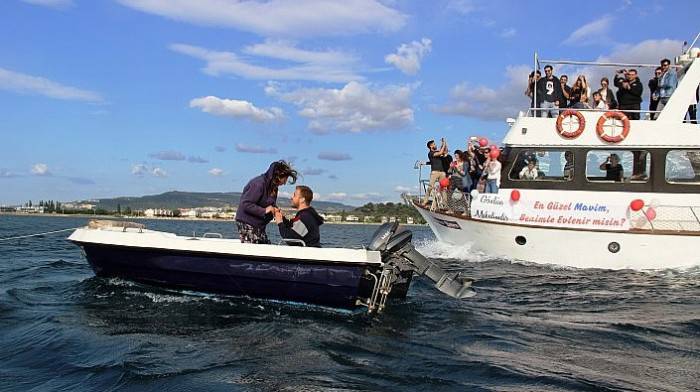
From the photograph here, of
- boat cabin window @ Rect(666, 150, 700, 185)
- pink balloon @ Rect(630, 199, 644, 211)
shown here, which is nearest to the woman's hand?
pink balloon @ Rect(630, 199, 644, 211)

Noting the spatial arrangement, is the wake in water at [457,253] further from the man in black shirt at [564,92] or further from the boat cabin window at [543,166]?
the man in black shirt at [564,92]

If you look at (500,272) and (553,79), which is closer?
(500,272)

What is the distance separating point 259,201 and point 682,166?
374 inches

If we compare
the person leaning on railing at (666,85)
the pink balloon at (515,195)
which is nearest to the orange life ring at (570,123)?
the pink balloon at (515,195)

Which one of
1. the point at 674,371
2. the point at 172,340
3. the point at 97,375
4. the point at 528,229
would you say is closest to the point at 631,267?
the point at 528,229

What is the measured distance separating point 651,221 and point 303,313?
8311 mm

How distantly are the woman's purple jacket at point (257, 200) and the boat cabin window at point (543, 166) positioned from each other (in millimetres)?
7522

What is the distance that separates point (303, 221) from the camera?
8.10 m

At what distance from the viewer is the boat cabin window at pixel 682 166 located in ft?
43.2

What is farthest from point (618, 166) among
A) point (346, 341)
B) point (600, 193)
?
point (346, 341)

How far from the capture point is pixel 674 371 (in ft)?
18.4

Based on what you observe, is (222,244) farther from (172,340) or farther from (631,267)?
(631,267)

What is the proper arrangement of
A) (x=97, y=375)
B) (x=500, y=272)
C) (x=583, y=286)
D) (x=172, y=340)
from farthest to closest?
(x=500, y=272), (x=583, y=286), (x=172, y=340), (x=97, y=375)

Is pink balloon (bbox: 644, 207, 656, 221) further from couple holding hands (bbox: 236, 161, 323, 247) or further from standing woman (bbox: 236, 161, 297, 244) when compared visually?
standing woman (bbox: 236, 161, 297, 244)
